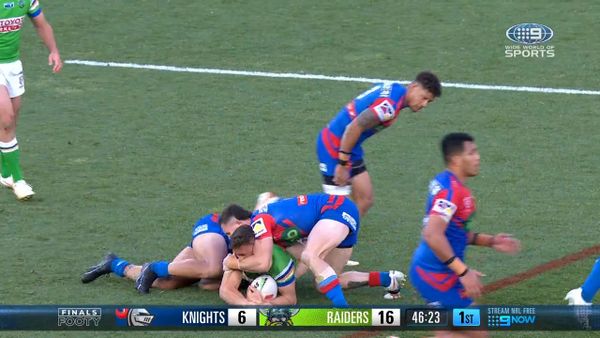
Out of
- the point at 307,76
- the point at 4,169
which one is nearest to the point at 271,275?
the point at 4,169

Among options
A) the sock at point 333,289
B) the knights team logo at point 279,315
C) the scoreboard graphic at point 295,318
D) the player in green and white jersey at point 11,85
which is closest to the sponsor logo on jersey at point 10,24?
the player in green and white jersey at point 11,85

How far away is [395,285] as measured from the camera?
9.50m

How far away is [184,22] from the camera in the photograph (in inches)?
684

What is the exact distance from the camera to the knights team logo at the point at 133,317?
6066 millimetres

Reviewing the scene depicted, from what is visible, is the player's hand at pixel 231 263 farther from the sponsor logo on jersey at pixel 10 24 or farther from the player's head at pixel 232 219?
the sponsor logo on jersey at pixel 10 24

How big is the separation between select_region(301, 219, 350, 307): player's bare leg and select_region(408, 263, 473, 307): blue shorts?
3.56ft

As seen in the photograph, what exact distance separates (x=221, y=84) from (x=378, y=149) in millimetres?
2839

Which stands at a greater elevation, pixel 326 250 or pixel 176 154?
pixel 176 154

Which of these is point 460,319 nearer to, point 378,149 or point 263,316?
point 263,316

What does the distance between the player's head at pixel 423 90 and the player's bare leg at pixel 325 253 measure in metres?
1.24

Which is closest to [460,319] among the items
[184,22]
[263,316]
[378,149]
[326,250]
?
[263,316]

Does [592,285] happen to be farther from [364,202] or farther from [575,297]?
[364,202]

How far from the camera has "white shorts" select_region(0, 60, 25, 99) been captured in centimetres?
1167

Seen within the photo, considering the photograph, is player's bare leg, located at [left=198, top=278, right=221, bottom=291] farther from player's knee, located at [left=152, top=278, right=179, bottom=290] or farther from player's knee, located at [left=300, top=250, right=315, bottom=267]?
player's knee, located at [left=300, top=250, right=315, bottom=267]
